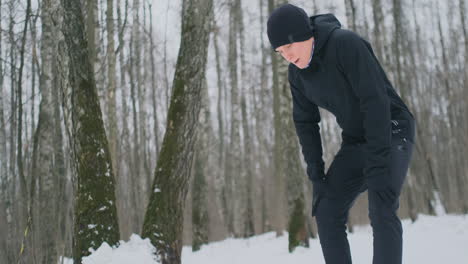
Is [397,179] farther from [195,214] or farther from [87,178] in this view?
[195,214]

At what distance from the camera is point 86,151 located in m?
4.02

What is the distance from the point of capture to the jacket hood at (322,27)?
224 centimetres

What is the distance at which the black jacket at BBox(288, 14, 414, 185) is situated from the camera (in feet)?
6.75

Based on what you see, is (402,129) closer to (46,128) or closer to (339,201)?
(339,201)

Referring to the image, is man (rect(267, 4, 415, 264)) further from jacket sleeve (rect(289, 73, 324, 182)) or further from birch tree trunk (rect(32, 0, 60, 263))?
birch tree trunk (rect(32, 0, 60, 263))

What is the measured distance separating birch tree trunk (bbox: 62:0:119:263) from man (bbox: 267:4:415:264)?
2.16m

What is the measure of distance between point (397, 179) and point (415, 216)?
10.9m

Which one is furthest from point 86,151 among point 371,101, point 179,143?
point 371,101

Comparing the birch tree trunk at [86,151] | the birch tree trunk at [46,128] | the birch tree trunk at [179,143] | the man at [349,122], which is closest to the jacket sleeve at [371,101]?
the man at [349,122]

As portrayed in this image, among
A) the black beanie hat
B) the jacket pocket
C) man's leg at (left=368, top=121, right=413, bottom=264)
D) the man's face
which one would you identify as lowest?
man's leg at (left=368, top=121, right=413, bottom=264)

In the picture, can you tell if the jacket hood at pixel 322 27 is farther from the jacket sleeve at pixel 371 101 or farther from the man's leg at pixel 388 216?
the man's leg at pixel 388 216

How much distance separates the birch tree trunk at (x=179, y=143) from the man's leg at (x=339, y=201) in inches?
76.5

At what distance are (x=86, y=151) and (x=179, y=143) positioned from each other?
0.86 m

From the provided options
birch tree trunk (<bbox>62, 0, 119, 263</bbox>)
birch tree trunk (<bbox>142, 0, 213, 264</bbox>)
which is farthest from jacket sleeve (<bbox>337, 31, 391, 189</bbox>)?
birch tree trunk (<bbox>62, 0, 119, 263</bbox>)
